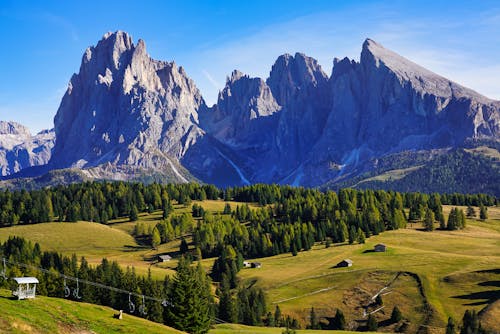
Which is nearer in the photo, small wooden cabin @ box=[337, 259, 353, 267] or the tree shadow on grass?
the tree shadow on grass

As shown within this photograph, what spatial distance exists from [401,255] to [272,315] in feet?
204

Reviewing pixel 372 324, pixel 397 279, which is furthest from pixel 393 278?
pixel 372 324

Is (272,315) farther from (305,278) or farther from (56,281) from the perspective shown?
(56,281)

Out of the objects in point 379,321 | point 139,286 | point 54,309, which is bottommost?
point 379,321

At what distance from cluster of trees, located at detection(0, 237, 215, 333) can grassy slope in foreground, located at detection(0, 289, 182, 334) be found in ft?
10.7

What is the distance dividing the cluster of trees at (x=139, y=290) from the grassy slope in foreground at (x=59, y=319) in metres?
3.25

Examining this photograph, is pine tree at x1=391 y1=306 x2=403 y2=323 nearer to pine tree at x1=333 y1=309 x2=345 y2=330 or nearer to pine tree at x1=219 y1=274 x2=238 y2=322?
pine tree at x1=333 y1=309 x2=345 y2=330

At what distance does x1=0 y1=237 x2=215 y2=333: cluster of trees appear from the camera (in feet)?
244

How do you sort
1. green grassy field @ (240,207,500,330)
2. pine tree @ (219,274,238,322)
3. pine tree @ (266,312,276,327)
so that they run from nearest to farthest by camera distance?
pine tree @ (219,274,238,322), pine tree @ (266,312,276,327), green grassy field @ (240,207,500,330)

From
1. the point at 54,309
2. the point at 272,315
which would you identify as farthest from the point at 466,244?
the point at 54,309

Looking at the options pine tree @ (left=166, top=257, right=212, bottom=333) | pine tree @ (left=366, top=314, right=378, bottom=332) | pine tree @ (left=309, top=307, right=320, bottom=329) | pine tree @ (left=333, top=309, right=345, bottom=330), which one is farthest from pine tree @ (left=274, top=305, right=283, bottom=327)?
pine tree @ (left=166, top=257, right=212, bottom=333)

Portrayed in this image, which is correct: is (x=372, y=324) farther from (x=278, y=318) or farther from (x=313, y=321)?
(x=278, y=318)

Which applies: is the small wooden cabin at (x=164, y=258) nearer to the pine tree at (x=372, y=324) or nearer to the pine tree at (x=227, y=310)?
the pine tree at (x=227, y=310)

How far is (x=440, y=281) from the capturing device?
146375 millimetres
